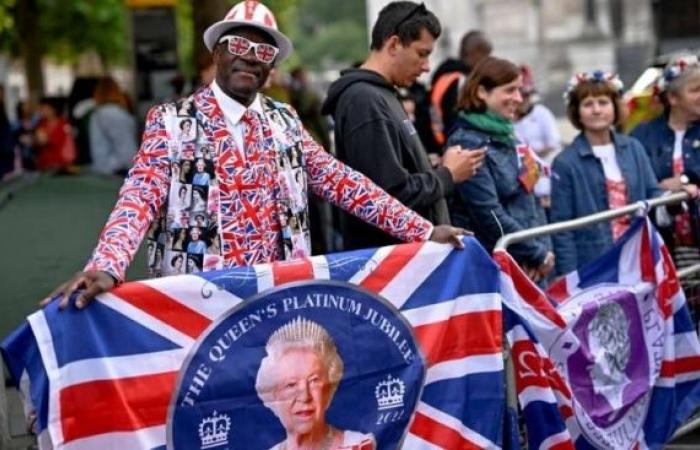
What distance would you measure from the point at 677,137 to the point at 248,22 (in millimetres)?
3916

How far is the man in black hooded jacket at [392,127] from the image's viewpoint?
21.8 ft

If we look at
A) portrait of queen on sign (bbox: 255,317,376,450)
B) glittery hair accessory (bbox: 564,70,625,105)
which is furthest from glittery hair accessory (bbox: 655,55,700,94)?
portrait of queen on sign (bbox: 255,317,376,450)

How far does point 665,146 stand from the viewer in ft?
29.9

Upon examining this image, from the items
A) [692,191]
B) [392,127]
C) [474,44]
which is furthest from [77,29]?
[392,127]

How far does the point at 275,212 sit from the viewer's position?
19.5ft

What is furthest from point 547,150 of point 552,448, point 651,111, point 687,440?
point 552,448

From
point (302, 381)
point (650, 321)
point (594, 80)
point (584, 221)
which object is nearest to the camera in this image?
point (302, 381)

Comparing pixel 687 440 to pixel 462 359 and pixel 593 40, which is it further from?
pixel 593 40

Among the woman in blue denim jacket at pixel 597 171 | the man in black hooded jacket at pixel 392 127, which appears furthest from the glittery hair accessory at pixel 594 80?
the man in black hooded jacket at pixel 392 127

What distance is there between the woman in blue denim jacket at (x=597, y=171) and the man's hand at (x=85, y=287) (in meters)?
3.41

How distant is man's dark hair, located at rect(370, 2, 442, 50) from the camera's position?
6.85m

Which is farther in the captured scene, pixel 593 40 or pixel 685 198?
pixel 593 40

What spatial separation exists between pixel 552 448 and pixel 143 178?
1.95m

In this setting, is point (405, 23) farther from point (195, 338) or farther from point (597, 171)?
point (195, 338)
